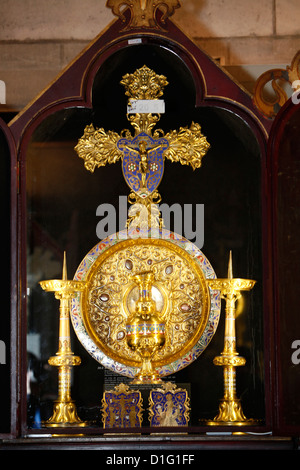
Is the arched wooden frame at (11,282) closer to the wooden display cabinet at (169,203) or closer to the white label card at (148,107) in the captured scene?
the wooden display cabinet at (169,203)

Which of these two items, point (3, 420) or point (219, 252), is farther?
point (219, 252)

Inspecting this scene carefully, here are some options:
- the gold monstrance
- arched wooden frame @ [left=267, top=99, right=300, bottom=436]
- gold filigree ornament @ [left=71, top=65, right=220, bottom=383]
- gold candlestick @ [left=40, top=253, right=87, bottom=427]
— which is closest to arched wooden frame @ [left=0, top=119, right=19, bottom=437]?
Result: gold candlestick @ [left=40, top=253, right=87, bottom=427]

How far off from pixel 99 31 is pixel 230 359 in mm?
1592

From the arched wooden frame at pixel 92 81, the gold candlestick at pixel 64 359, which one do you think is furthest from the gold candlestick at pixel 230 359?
the gold candlestick at pixel 64 359

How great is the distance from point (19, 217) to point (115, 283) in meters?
0.46

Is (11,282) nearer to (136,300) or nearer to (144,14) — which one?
(136,300)

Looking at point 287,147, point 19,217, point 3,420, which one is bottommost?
point 3,420

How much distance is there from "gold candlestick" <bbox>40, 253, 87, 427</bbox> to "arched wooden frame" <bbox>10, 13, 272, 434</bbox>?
23 centimetres

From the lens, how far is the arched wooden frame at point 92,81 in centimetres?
347

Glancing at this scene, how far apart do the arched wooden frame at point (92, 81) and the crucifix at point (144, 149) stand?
180 mm

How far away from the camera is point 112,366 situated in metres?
3.55

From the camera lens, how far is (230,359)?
134 inches

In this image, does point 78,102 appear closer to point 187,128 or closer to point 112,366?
point 187,128

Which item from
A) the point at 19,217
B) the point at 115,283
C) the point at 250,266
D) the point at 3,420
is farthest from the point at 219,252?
the point at 3,420
